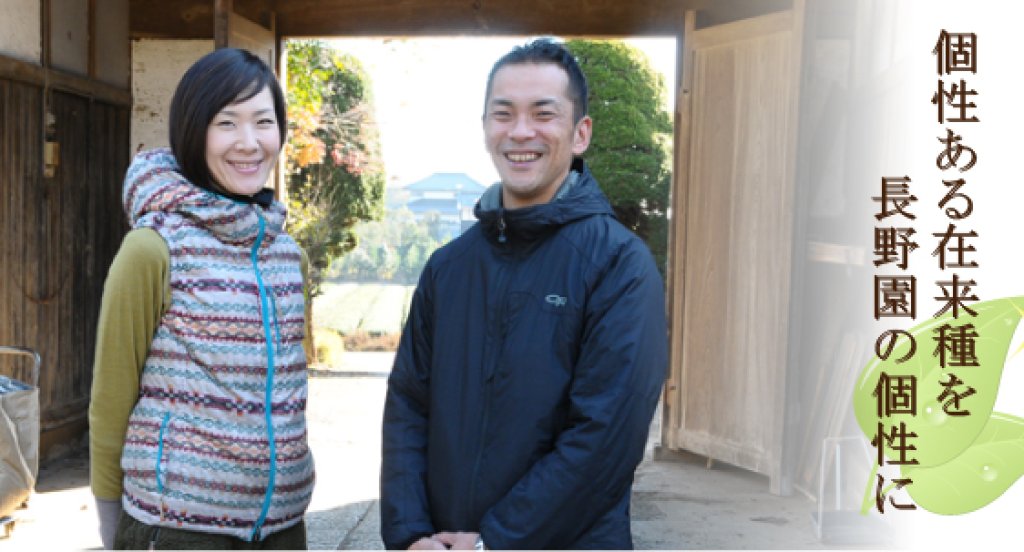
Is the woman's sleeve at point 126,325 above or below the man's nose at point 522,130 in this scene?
below

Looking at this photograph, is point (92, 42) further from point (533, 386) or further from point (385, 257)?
point (385, 257)

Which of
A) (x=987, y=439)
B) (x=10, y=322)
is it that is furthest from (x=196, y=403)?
(x=10, y=322)

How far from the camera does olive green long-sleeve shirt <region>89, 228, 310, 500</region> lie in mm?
1784

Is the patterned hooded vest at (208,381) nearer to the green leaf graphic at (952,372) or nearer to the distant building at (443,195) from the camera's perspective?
the green leaf graphic at (952,372)

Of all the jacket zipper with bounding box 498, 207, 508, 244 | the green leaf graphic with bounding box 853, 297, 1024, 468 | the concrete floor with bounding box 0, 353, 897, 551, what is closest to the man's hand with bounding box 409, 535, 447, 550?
the jacket zipper with bounding box 498, 207, 508, 244

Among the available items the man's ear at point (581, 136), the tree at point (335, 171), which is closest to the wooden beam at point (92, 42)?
the tree at point (335, 171)

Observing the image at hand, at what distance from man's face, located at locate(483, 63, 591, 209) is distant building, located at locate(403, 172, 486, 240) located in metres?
15.1

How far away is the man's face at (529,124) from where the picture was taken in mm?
1861

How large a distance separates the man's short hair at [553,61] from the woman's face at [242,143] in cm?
42

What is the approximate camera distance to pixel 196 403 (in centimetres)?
182

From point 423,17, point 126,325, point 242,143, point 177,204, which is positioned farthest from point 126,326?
point 423,17

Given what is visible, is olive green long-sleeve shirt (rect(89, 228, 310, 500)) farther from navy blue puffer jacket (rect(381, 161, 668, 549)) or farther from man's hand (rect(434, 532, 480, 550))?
man's hand (rect(434, 532, 480, 550))

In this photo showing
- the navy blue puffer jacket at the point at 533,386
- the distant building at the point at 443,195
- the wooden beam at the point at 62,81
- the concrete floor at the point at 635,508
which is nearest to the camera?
the navy blue puffer jacket at the point at 533,386

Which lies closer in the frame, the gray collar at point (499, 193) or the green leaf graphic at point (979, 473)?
the gray collar at point (499, 193)
